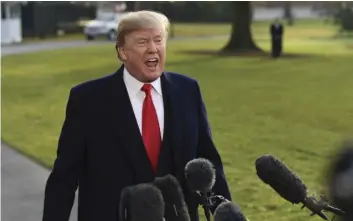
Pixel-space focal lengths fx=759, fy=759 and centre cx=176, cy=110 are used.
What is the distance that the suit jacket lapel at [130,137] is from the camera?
113 inches

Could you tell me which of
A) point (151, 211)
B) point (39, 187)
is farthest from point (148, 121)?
point (39, 187)

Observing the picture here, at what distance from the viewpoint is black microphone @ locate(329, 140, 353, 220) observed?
1.85 meters

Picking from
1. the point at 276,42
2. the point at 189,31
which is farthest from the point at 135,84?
the point at 189,31

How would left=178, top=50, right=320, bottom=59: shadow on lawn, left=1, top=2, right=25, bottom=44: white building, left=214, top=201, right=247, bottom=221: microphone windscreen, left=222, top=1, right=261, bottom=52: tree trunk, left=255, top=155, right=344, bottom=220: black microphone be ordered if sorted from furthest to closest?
1. left=1, top=2, right=25, bottom=44: white building
2. left=222, top=1, right=261, bottom=52: tree trunk
3. left=178, top=50, right=320, bottom=59: shadow on lawn
4. left=255, top=155, right=344, bottom=220: black microphone
5. left=214, top=201, right=247, bottom=221: microphone windscreen

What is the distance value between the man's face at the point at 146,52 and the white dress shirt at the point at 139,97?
107 mm

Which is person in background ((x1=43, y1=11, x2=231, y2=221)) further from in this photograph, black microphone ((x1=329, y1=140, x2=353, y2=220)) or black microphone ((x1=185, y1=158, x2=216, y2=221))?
black microphone ((x1=329, y1=140, x2=353, y2=220))

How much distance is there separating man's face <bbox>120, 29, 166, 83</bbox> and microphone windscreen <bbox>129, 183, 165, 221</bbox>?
1.78 ft

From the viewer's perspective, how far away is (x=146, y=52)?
2.72 m

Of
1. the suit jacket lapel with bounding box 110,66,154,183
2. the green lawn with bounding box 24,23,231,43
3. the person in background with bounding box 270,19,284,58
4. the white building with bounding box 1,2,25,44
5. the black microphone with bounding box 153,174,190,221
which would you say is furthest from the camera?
the green lawn with bounding box 24,23,231,43

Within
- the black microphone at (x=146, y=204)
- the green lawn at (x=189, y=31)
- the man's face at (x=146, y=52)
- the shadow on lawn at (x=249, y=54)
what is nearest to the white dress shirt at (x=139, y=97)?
the man's face at (x=146, y=52)

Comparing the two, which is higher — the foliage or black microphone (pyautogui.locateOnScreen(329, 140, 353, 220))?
black microphone (pyautogui.locateOnScreen(329, 140, 353, 220))

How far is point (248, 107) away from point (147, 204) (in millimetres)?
13164

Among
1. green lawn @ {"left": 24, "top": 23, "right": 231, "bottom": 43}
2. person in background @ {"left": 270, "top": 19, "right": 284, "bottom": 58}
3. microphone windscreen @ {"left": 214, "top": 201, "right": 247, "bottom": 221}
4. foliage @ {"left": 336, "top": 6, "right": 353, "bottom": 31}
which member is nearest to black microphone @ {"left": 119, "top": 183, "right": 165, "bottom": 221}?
microphone windscreen @ {"left": 214, "top": 201, "right": 247, "bottom": 221}

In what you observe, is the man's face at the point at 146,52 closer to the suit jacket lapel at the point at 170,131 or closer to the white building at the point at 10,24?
the suit jacket lapel at the point at 170,131
